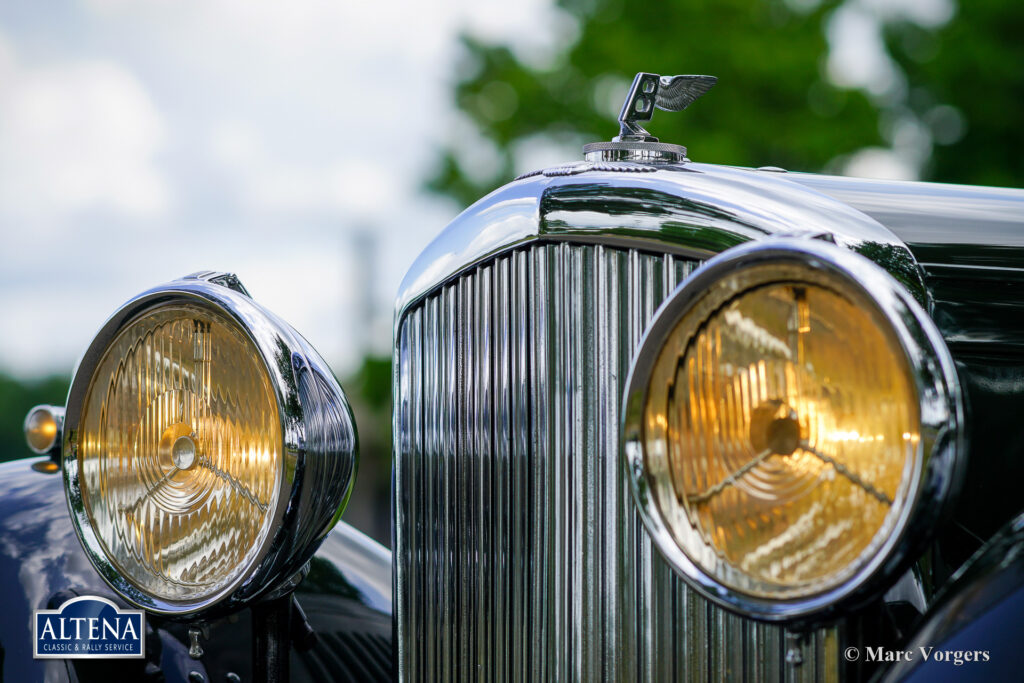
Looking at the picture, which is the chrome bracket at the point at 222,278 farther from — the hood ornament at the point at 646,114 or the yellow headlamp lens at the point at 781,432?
the yellow headlamp lens at the point at 781,432

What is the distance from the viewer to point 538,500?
142 centimetres

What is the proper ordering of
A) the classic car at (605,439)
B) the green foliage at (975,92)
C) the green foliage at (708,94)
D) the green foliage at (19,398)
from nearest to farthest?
the classic car at (605,439), the green foliage at (708,94), the green foliage at (975,92), the green foliage at (19,398)

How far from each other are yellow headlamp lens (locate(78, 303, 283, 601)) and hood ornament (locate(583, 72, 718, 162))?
1.91 ft

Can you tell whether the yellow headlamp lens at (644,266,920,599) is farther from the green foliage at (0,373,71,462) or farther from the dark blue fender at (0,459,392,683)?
the green foliage at (0,373,71,462)

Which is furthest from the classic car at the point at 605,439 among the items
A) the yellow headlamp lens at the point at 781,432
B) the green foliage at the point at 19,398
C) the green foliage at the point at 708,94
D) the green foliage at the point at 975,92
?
the green foliage at the point at 19,398

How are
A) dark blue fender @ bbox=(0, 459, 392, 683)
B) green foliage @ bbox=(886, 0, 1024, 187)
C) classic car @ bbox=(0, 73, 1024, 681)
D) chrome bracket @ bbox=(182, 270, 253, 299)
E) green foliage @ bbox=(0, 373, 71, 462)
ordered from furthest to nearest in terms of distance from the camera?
green foliage @ bbox=(0, 373, 71, 462)
green foliage @ bbox=(886, 0, 1024, 187)
dark blue fender @ bbox=(0, 459, 392, 683)
chrome bracket @ bbox=(182, 270, 253, 299)
classic car @ bbox=(0, 73, 1024, 681)

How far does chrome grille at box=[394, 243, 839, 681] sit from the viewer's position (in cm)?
132

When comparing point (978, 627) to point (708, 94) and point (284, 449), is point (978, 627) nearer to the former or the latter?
point (284, 449)

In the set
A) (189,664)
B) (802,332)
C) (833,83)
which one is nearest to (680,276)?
(802,332)

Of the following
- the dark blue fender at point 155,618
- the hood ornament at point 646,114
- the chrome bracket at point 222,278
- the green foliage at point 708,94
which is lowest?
the dark blue fender at point 155,618

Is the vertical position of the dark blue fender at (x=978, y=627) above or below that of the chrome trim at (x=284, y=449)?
below

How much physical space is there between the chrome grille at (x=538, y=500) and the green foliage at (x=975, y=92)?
11.7m

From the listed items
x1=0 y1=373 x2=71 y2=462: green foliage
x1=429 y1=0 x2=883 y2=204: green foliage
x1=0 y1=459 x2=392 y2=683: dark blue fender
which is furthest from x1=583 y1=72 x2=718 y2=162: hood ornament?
x1=0 y1=373 x2=71 y2=462: green foliage

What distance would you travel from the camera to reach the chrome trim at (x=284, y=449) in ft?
4.51
